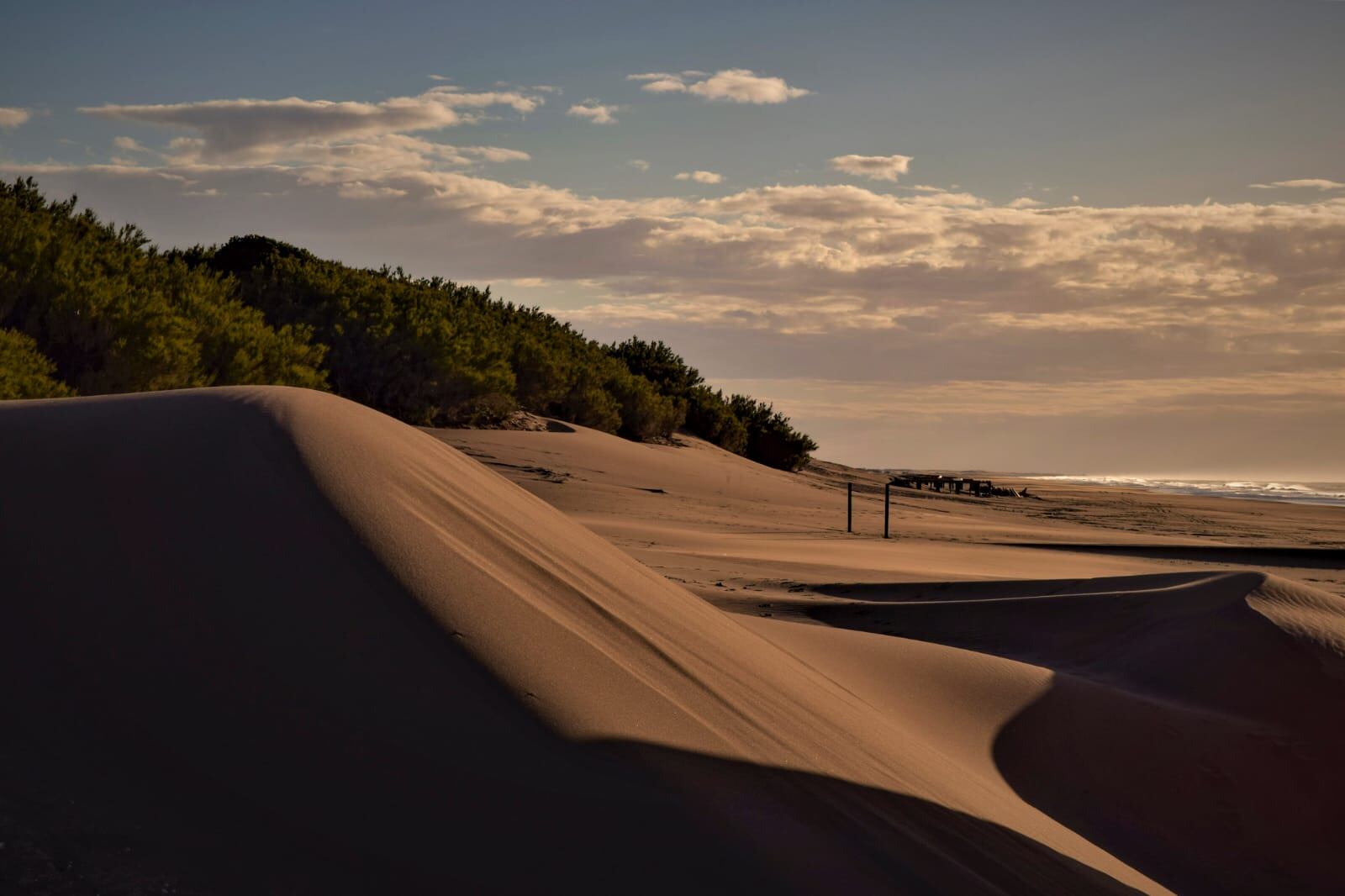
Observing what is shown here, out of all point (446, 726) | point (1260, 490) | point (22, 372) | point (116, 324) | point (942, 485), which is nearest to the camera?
point (446, 726)

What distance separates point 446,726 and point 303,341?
14939 millimetres

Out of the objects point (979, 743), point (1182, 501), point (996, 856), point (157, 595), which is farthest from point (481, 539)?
point (1182, 501)

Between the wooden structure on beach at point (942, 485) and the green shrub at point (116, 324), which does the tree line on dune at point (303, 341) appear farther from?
the wooden structure on beach at point (942, 485)

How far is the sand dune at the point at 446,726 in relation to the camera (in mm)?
2523

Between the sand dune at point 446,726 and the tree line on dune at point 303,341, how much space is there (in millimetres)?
7028

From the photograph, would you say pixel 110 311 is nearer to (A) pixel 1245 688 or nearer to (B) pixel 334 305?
(B) pixel 334 305

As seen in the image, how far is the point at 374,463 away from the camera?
3959 millimetres

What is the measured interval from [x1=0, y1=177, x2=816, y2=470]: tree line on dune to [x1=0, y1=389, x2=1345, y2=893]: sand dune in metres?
7.03

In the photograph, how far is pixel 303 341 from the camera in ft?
54.8

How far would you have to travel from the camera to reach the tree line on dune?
40.5 feet

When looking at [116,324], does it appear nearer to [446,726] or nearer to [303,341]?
[303,341]

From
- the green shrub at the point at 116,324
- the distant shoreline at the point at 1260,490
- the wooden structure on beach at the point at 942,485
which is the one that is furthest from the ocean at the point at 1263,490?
the green shrub at the point at 116,324

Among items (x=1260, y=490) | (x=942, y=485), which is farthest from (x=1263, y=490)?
(x=942, y=485)

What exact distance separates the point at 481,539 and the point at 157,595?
111 centimetres
